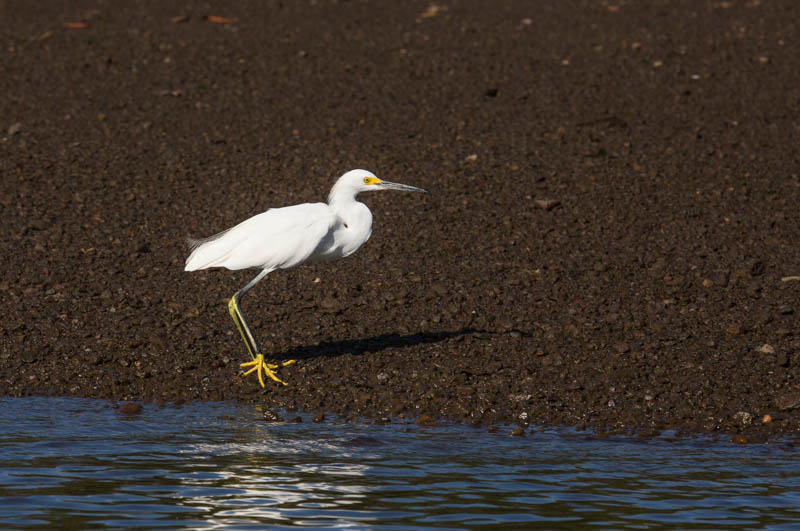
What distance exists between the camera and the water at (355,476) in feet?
21.5

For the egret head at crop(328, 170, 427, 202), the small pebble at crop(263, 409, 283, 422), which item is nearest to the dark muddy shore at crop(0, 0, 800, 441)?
the small pebble at crop(263, 409, 283, 422)

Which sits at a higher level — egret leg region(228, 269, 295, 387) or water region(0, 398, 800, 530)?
egret leg region(228, 269, 295, 387)

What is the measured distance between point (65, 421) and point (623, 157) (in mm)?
8773

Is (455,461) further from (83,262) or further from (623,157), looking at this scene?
(623,157)

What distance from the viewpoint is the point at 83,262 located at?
12070mm

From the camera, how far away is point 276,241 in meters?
9.66

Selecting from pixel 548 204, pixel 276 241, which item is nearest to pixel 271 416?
pixel 276 241

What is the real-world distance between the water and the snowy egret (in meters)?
1.26

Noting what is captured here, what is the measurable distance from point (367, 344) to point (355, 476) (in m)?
3.07

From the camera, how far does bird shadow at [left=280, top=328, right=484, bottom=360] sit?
33.5 feet

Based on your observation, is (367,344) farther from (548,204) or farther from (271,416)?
(548,204)

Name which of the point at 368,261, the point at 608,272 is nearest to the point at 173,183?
the point at 368,261

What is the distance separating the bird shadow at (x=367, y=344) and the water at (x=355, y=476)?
1335 mm

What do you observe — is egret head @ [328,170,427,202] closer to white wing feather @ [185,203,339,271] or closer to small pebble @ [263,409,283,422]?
white wing feather @ [185,203,339,271]
